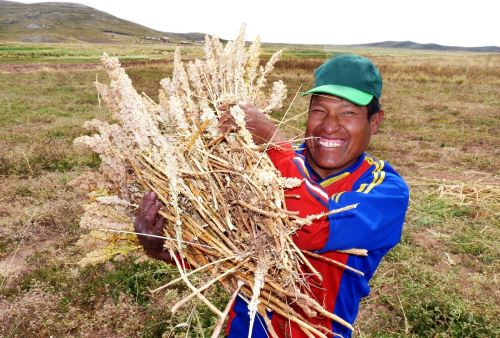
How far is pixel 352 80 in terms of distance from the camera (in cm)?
157

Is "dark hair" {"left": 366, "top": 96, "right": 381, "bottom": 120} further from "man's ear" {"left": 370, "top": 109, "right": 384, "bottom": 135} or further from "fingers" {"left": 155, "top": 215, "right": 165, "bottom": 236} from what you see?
"fingers" {"left": 155, "top": 215, "right": 165, "bottom": 236}

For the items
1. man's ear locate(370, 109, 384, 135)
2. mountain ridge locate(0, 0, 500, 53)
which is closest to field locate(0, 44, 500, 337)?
man's ear locate(370, 109, 384, 135)

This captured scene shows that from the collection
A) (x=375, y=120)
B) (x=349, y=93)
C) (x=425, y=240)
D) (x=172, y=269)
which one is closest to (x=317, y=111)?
(x=349, y=93)

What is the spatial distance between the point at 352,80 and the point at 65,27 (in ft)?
479

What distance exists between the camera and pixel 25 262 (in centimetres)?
438

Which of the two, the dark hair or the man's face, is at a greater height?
the dark hair

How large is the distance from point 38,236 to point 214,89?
13.9 ft

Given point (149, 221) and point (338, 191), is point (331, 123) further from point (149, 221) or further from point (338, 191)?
point (149, 221)

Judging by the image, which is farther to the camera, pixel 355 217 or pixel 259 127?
pixel 259 127

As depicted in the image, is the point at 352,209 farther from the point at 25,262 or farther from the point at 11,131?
the point at 11,131

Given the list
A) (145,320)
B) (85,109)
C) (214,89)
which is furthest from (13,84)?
(214,89)

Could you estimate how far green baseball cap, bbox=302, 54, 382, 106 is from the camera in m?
1.55

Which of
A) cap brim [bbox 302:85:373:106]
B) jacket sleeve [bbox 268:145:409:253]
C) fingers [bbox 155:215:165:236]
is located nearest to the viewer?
jacket sleeve [bbox 268:145:409:253]

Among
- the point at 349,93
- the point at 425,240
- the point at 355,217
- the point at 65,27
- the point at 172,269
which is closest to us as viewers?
the point at 355,217
